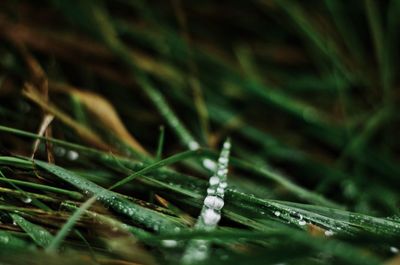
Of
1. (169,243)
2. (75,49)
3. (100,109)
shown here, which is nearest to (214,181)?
(169,243)

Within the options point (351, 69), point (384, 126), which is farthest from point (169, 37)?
point (384, 126)

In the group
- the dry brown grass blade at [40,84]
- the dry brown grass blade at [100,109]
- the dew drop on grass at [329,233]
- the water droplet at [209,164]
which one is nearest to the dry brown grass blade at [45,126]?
the dry brown grass blade at [40,84]

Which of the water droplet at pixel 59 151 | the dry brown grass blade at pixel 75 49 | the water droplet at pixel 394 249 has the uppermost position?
the dry brown grass blade at pixel 75 49

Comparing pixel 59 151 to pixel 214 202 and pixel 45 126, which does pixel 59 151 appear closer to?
pixel 45 126

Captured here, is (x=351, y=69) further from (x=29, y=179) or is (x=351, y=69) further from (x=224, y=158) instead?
(x=29, y=179)

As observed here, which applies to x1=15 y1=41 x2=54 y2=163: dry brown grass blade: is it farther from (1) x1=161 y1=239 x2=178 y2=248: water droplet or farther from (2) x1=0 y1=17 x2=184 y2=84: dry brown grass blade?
(1) x1=161 y1=239 x2=178 y2=248: water droplet

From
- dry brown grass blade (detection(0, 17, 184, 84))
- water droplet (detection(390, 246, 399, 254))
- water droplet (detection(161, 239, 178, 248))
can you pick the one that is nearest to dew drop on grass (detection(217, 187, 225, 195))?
water droplet (detection(161, 239, 178, 248))

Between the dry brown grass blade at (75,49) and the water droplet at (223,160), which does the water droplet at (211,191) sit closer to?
the water droplet at (223,160)
